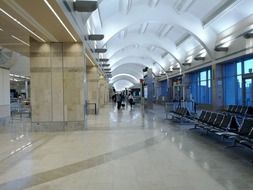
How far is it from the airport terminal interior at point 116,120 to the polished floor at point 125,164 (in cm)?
2

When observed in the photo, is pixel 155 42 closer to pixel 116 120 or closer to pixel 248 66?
pixel 248 66

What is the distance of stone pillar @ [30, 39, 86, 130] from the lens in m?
12.8

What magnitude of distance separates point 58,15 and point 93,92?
17128mm

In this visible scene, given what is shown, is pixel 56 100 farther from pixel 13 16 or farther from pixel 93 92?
pixel 93 92

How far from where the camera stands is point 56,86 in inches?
508

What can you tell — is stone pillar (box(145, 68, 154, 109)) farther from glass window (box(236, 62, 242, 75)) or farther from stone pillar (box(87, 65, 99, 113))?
glass window (box(236, 62, 242, 75))

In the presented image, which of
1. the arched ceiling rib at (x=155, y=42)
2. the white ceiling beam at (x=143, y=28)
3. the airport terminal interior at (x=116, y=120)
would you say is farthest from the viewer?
the arched ceiling rib at (x=155, y=42)

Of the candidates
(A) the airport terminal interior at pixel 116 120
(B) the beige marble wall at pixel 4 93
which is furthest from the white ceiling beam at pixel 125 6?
(B) the beige marble wall at pixel 4 93

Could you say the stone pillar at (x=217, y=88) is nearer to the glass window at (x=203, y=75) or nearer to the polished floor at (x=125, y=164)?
the glass window at (x=203, y=75)

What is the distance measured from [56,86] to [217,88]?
14680 mm

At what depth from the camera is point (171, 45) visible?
34.3 m

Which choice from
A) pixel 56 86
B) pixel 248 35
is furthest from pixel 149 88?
pixel 56 86

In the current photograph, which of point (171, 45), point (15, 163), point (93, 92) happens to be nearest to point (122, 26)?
point (93, 92)

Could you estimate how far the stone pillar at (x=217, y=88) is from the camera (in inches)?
925
